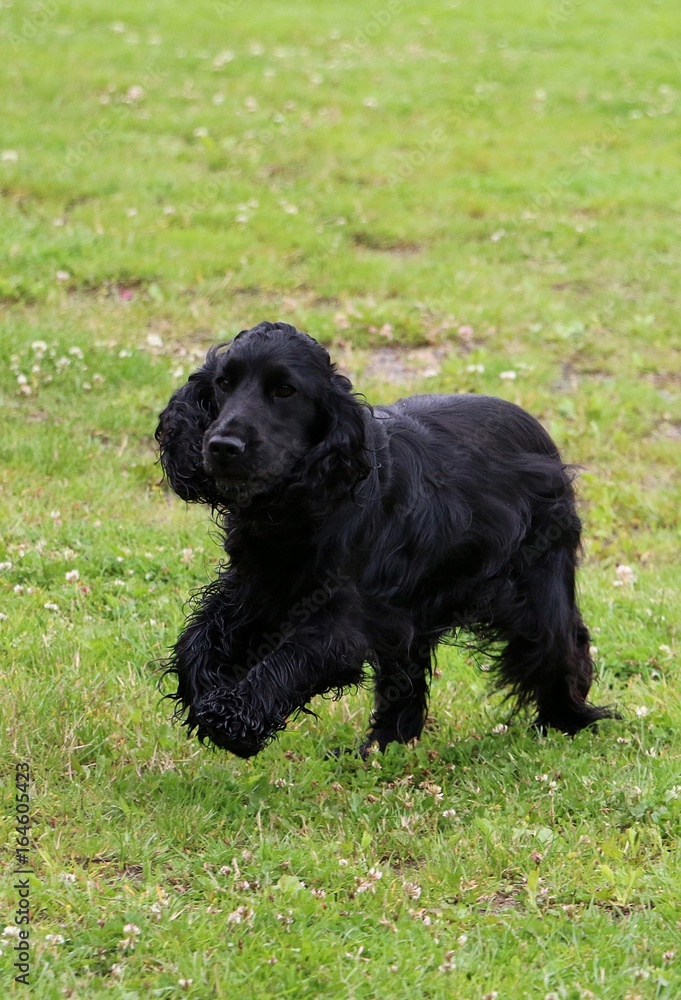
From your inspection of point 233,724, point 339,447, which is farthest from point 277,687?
point 339,447

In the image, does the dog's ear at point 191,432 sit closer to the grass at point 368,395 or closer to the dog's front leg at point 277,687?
the dog's front leg at point 277,687

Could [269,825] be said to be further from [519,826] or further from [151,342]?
[151,342]

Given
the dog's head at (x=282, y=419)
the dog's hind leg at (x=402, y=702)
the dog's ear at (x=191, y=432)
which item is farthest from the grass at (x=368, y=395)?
the dog's head at (x=282, y=419)

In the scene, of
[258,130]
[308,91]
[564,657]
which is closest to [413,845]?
[564,657]

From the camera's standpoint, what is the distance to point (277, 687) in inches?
152

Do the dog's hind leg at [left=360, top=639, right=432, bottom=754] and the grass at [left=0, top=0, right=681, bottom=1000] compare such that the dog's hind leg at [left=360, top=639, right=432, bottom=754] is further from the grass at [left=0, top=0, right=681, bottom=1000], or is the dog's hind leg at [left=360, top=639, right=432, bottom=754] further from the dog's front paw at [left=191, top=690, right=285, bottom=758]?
the dog's front paw at [left=191, top=690, right=285, bottom=758]

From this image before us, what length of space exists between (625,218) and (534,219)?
1.00 meters

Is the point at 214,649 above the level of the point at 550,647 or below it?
above

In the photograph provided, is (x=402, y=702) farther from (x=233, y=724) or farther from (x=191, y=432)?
(x=191, y=432)

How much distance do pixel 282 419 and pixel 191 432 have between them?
0.42 m

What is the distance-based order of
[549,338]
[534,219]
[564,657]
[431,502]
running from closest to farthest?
[431,502] → [564,657] → [549,338] → [534,219]

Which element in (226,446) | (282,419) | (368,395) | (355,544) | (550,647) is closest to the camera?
(226,446)

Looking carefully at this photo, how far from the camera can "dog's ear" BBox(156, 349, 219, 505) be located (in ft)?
13.3

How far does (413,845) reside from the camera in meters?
3.96
